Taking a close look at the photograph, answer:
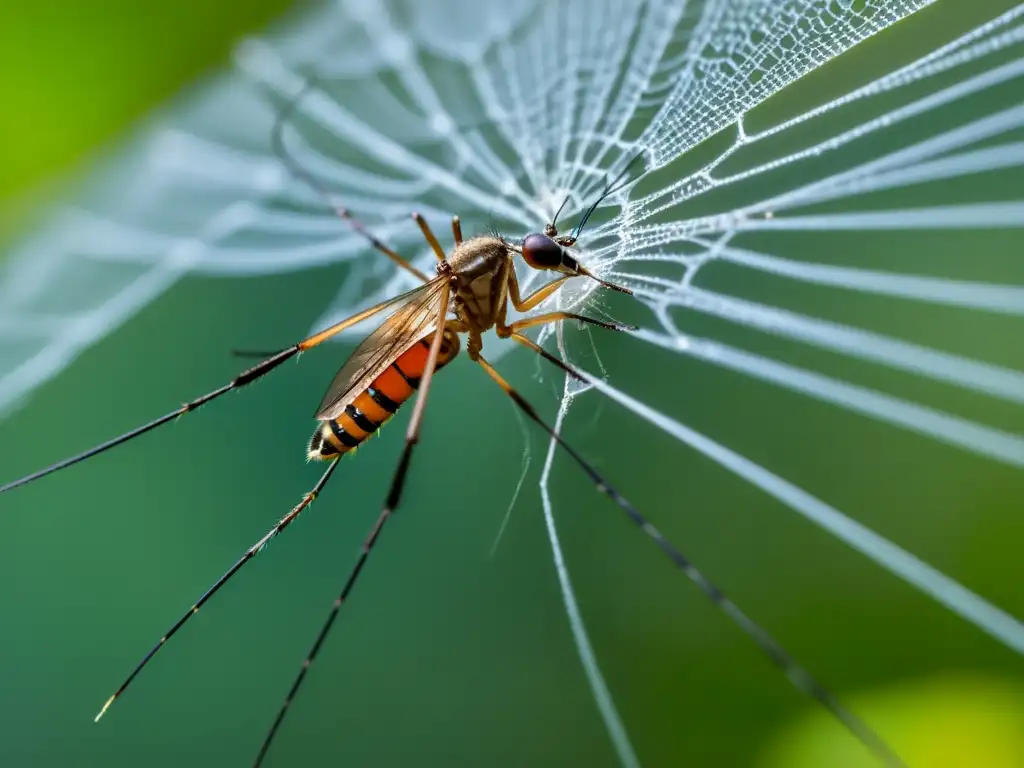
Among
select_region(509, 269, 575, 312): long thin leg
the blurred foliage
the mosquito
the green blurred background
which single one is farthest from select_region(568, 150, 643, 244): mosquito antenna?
the blurred foliage

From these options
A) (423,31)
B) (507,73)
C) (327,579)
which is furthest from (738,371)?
(423,31)

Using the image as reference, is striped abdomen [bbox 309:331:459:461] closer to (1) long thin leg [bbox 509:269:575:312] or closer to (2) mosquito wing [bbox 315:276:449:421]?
(2) mosquito wing [bbox 315:276:449:421]

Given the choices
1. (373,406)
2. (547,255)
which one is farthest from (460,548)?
(547,255)

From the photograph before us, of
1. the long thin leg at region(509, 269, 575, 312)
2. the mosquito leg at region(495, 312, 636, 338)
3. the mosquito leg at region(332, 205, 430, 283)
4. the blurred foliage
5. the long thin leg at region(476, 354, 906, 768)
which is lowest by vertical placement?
the long thin leg at region(476, 354, 906, 768)

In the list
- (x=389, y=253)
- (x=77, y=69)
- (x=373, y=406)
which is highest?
(x=77, y=69)

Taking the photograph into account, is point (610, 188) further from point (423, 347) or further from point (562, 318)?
point (423, 347)

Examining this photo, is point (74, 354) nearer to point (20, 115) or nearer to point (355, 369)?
point (20, 115)
